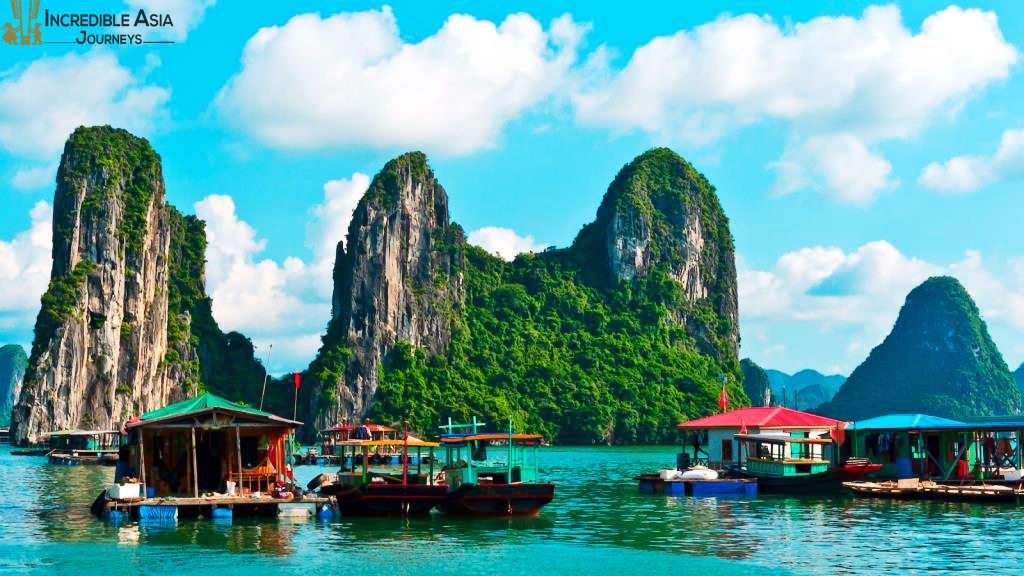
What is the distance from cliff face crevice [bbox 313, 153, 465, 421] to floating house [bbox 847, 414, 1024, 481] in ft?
348

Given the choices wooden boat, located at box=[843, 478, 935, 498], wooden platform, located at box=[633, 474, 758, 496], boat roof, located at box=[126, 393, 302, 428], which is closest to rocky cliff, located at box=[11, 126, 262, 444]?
boat roof, located at box=[126, 393, 302, 428]

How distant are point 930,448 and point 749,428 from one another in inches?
326

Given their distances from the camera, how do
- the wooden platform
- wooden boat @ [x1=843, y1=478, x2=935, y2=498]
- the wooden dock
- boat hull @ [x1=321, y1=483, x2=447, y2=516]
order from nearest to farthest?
the wooden dock
boat hull @ [x1=321, y1=483, x2=447, y2=516]
wooden boat @ [x1=843, y1=478, x2=935, y2=498]
the wooden platform

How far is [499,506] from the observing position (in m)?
37.7

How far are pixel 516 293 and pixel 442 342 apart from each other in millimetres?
19426

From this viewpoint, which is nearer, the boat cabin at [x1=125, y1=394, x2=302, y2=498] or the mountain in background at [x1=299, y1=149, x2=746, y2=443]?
the boat cabin at [x1=125, y1=394, x2=302, y2=498]

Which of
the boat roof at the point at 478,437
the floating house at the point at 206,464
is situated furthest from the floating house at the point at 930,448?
the floating house at the point at 206,464

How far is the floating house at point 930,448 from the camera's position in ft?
159

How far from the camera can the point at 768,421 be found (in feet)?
174

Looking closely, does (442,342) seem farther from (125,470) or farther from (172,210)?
(125,470)

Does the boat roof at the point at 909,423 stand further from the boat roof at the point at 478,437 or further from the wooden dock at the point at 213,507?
the wooden dock at the point at 213,507

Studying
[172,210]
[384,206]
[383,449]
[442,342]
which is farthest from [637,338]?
[383,449]

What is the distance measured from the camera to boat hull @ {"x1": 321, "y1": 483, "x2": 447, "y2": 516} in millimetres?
38031

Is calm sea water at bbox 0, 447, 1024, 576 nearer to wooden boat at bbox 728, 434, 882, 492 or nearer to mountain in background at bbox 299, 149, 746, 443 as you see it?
wooden boat at bbox 728, 434, 882, 492
